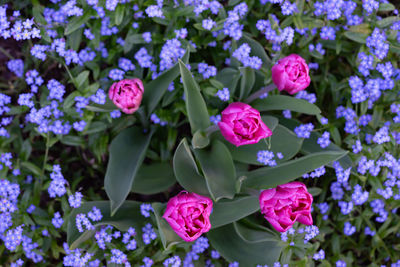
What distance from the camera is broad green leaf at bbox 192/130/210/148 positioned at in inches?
89.2

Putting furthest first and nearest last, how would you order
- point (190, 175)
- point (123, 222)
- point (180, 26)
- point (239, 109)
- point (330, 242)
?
1. point (330, 242)
2. point (180, 26)
3. point (123, 222)
4. point (190, 175)
5. point (239, 109)

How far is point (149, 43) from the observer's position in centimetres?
285

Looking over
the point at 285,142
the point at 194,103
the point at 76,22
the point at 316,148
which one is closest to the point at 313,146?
the point at 316,148

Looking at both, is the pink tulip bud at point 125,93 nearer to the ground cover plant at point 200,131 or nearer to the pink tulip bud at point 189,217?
the ground cover plant at point 200,131

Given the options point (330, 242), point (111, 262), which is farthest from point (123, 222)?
point (330, 242)

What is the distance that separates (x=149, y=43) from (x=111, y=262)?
57.1 inches

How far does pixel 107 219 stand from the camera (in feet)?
8.41

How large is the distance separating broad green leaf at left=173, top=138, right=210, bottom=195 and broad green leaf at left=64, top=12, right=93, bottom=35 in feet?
3.56

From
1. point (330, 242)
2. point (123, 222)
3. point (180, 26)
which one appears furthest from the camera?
point (330, 242)

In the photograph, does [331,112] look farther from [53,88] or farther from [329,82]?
[53,88]

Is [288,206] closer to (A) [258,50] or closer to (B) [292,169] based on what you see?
(B) [292,169]

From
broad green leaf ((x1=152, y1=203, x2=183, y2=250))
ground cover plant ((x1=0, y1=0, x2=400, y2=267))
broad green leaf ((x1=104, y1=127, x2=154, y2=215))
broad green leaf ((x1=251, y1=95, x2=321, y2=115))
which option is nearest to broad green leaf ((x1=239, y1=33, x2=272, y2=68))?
ground cover plant ((x1=0, y1=0, x2=400, y2=267))

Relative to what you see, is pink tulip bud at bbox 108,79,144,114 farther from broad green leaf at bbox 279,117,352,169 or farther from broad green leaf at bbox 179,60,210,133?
broad green leaf at bbox 279,117,352,169

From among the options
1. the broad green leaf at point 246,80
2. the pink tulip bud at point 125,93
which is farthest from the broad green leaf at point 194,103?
the broad green leaf at point 246,80
